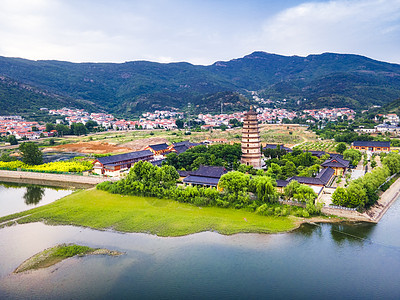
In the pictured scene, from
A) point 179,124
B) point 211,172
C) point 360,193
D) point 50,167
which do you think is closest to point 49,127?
point 179,124

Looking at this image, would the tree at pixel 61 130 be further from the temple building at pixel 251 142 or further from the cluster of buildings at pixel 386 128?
the cluster of buildings at pixel 386 128

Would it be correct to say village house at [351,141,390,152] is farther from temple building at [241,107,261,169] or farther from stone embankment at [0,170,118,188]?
stone embankment at [0,170,118,188]

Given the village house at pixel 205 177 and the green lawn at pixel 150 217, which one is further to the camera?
the village house at pixel 205 177

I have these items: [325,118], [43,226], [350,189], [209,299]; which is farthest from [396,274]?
[325,118]

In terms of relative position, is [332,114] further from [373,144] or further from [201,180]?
[201,180]

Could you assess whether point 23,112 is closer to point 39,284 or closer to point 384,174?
point 39,284

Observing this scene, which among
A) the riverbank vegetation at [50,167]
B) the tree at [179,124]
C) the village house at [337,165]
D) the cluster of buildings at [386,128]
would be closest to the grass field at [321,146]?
the cluster of buildings at [386,128]
